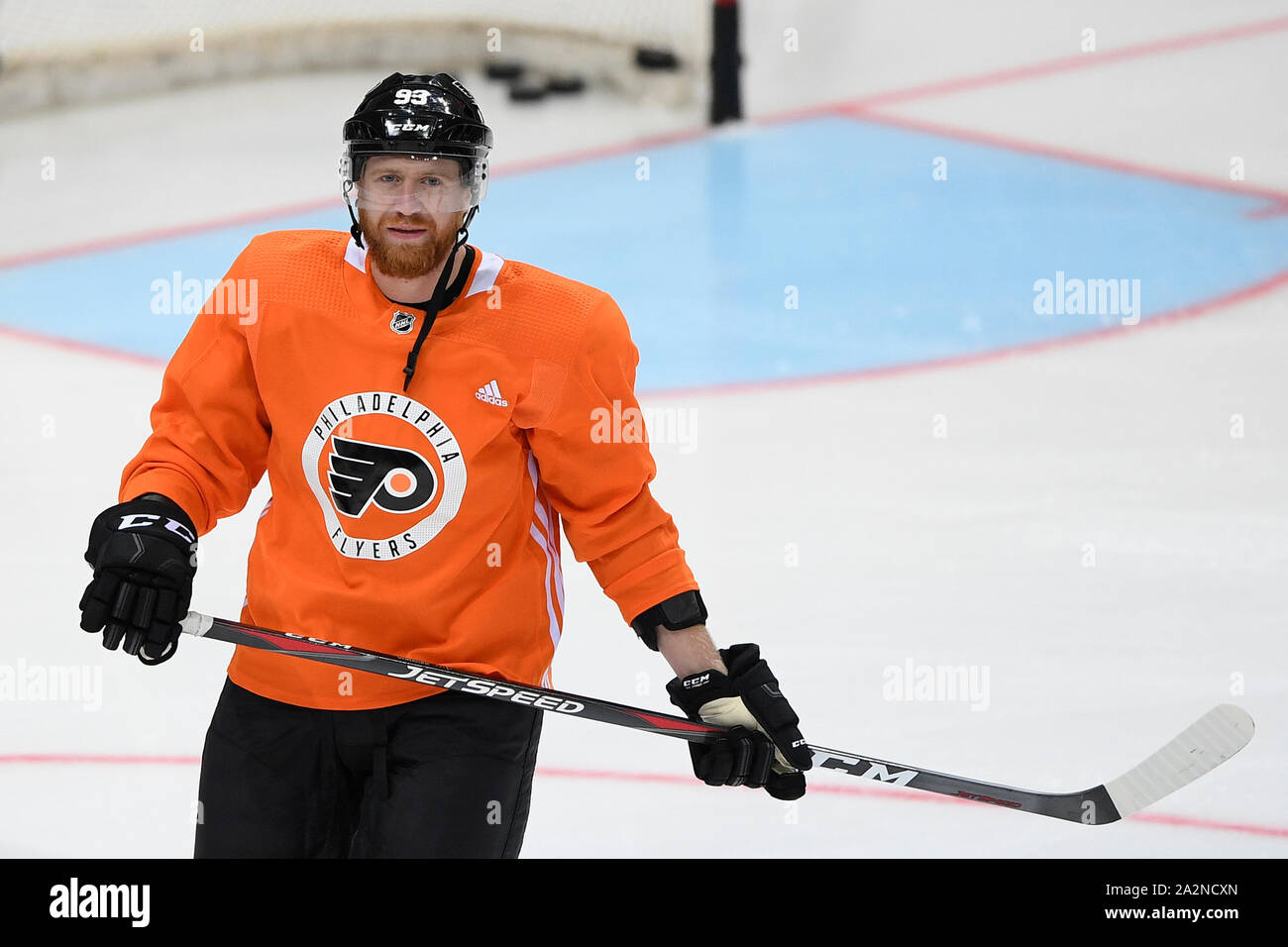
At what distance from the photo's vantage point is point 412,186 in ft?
8.70

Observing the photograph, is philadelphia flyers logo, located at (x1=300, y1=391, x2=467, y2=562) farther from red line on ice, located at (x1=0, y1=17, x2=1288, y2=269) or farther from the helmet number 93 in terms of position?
red line on ice, located at (x1=0, y1=17, x2=1288, y2=269)

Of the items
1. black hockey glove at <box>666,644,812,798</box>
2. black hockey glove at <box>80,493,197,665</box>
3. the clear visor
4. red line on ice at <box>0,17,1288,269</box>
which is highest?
red line on ice at <box>0,17,1288,269</box>

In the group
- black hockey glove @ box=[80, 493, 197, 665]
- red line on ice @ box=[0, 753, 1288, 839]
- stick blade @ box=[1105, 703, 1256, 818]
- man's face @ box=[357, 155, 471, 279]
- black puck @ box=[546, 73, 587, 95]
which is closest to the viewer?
black hockey glove @ box=[80, 493, 197, 665]

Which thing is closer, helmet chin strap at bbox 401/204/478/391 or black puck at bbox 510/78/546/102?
helmet chin strap at bbox 401/204/478/391

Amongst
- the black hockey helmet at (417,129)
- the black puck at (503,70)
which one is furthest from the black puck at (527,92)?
the black hockey helmet at (417,129)

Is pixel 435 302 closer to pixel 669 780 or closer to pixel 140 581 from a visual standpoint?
pixel 140 581

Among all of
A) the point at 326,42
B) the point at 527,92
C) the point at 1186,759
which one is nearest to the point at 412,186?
the point at 1186,759

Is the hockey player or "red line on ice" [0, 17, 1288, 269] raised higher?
"red line on ice" [0, 17, 1288, 269]

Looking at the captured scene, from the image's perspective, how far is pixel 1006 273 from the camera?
7.14m

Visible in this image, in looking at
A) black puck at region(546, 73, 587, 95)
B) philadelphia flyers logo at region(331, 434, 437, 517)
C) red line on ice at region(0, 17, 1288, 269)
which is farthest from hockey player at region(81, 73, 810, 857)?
black puck at region(546, 73, 587, 95)

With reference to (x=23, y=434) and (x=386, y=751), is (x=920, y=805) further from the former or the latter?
(x=23, y=434)

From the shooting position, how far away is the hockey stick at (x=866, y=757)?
8.45ft

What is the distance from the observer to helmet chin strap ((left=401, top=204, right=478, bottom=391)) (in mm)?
2613
